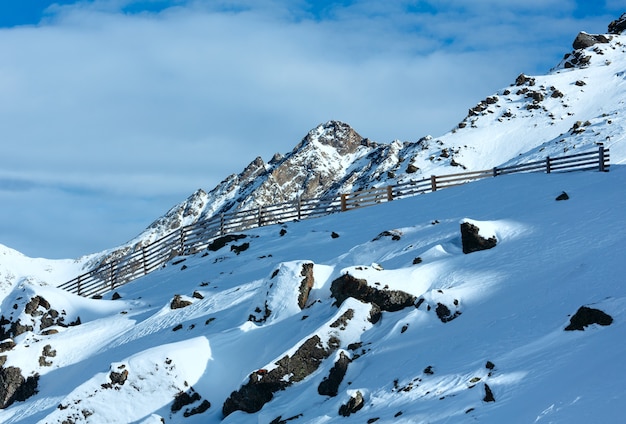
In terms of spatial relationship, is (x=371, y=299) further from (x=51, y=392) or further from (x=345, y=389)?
(x=51, y=392)

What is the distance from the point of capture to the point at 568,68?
268ft

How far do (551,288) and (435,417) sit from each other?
5.77 m

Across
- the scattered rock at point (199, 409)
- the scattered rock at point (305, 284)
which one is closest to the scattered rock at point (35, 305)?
the scattered rock at point (305, 284)

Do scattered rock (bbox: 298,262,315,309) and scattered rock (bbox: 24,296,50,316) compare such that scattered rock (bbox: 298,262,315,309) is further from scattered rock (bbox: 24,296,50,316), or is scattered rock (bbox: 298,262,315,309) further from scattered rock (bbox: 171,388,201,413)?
scattered rock (bbox: 24,296,50,316)

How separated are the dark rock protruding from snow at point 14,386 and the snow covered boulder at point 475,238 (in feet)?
47.1

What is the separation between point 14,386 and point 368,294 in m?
12.5

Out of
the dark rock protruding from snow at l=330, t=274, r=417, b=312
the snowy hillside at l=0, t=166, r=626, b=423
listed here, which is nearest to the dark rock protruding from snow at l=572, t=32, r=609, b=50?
the snowy hillside at l=0, t=166, r=626, b=423

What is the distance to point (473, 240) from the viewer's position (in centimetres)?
2197

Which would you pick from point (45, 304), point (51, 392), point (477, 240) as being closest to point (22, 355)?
point (51, 392)

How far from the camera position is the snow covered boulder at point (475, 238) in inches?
863

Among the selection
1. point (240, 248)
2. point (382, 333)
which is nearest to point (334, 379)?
point (382, 333)

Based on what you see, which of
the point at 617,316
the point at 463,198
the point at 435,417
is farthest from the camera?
the point at 463,198

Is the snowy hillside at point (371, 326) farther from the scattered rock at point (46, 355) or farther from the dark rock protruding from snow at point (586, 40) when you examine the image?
the dark rock protruding from snow at point (586, 40)

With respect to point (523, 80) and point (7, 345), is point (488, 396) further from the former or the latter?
point (523, 80)
